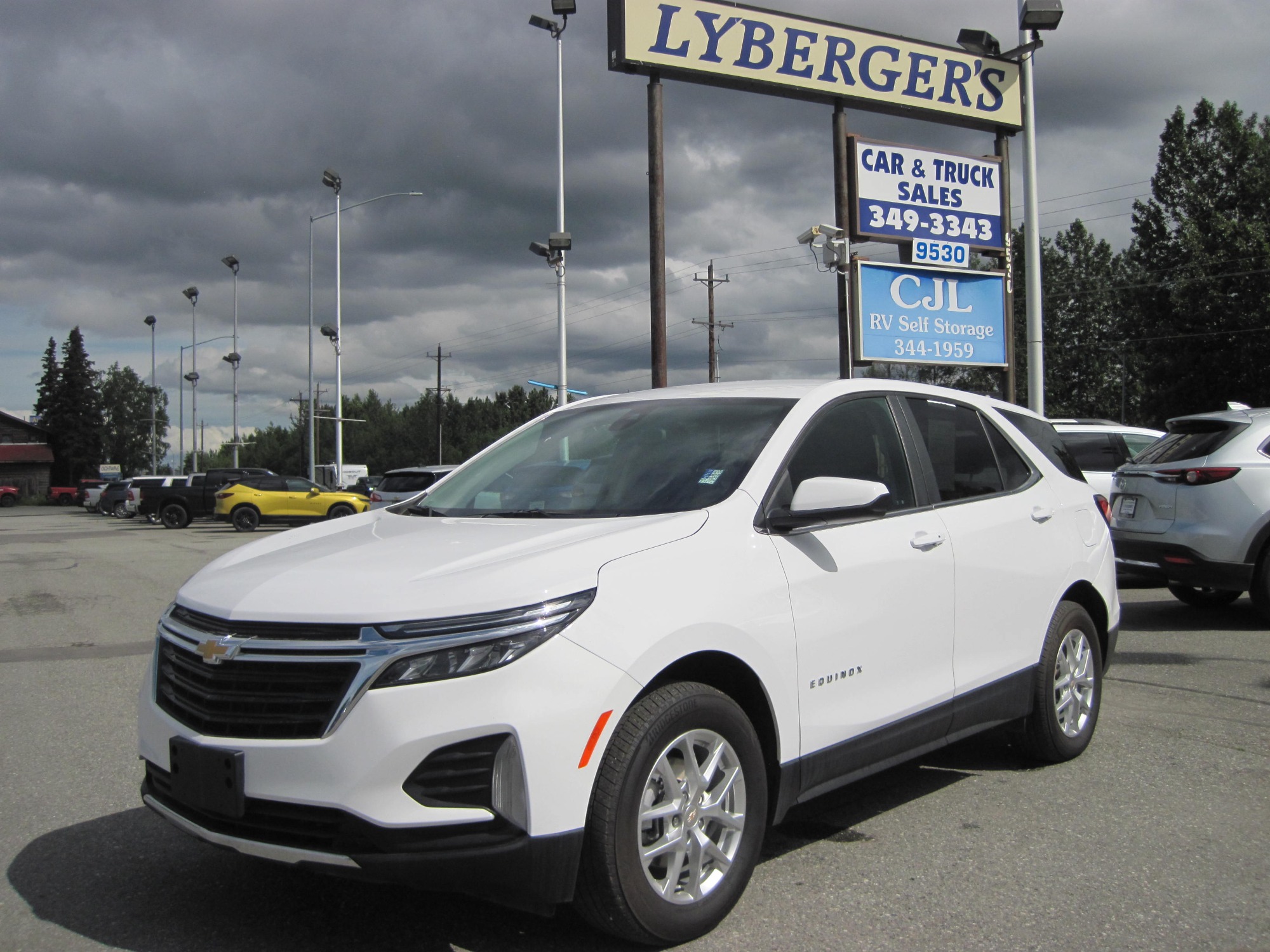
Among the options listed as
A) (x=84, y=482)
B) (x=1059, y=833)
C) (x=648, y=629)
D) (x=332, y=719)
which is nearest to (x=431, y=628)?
(x=332, y=719)

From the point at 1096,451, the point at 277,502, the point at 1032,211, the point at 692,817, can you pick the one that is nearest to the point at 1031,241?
the point at 1032,211

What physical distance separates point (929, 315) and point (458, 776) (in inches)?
635

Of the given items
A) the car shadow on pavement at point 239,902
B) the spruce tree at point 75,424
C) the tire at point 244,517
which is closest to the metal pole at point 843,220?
the car shadow on pavement at point 239,902

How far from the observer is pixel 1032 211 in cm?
1526

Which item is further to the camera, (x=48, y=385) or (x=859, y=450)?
(x=48, y=385)

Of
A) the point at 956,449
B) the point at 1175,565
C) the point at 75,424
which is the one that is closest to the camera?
the point at 956,449

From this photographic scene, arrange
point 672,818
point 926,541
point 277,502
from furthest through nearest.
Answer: point 277,502
point 926,541
point 672,818

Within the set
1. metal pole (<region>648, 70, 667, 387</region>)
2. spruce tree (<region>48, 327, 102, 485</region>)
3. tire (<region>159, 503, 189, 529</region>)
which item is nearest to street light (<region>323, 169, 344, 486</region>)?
tire (<region>159, 503, 189, 529</region>)

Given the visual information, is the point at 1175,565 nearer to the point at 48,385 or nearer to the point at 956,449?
the point at 956,449

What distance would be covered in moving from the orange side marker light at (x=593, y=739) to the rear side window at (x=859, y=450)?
4.30 ft

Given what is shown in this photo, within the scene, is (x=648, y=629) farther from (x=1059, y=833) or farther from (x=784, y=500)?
(x=1059, y=833)

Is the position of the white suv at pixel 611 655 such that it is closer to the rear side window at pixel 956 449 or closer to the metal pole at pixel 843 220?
the rear side window at pixel 956 449

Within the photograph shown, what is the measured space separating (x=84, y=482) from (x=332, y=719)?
75.1m

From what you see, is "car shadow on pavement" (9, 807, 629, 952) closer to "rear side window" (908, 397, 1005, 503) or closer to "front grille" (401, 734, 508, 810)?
"front grille" (401, 734, 508, 810)
